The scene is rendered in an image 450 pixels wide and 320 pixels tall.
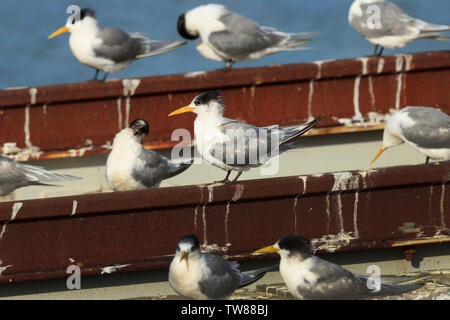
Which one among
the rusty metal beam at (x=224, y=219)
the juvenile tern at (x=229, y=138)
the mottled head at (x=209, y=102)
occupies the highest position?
the mottled head at (x=209, y=102)

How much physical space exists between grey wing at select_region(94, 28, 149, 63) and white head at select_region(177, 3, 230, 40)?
0.41 metres

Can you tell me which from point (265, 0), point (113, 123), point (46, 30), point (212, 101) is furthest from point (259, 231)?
point (265, 0)

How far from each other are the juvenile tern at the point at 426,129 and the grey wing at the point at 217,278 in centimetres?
189

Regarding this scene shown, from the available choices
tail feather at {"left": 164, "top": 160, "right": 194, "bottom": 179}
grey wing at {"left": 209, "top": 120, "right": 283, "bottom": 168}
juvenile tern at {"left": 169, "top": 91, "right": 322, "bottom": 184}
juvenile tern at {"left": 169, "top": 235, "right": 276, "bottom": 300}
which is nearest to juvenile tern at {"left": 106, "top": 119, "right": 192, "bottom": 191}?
tail feather at {"left": 164, "top": 160, "right": 194, "bottom": 179}

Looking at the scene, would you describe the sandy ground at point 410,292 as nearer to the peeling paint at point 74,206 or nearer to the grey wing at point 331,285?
the grey wing at point 331,285

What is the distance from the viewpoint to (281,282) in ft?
22.7

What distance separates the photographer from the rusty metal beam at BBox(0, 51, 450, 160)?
8.92m

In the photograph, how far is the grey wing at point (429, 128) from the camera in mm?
7422

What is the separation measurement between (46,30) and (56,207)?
21558mm

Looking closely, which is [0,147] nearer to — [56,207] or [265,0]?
[56,207]

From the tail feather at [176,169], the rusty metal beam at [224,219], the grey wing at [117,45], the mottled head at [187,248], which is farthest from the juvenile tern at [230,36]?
the mottled head at [187,248]

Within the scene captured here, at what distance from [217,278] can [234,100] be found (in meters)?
3.22

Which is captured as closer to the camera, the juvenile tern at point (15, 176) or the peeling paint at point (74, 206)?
the peeling paint at point (74, 206)

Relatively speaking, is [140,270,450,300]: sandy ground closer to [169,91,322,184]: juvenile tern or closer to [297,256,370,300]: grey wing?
[297,256,370,300]: grey wing
